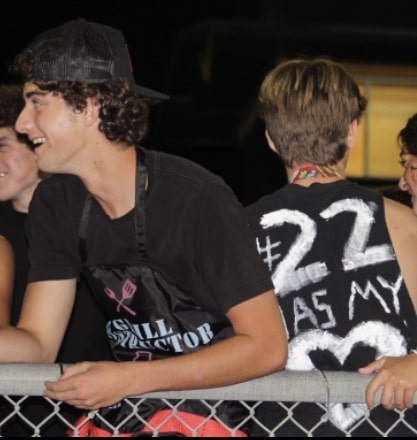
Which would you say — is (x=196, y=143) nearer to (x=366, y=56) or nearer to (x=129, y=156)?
(x=366, y=56)

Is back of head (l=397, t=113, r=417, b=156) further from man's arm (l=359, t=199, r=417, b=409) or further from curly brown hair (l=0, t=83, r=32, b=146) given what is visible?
curly brown hair (l=0, t=83, r=32, b=146)

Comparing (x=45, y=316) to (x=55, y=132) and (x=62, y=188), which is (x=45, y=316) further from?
(x=55, y=132)

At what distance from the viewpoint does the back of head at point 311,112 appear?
11.5ft

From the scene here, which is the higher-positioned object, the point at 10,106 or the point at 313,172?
the point at 313,172

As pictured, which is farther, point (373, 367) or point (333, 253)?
point (333, 253)

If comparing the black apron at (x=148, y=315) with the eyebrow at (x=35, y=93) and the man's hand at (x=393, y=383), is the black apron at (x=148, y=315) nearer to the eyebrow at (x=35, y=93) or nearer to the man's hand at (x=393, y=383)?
the eyebrow at (x=35, y=93)

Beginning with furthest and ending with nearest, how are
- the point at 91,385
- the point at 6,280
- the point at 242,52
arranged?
1. the point at 242,52
2. the point at 6,280
3. the point at 91,385

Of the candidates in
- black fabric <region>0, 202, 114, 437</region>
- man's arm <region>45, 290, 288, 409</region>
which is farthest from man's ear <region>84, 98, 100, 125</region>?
black fabric <region>0, 202, 114, 437</region>

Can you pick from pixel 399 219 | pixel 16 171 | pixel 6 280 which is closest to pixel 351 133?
pixel 399 219

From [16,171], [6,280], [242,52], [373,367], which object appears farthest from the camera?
[242,52]

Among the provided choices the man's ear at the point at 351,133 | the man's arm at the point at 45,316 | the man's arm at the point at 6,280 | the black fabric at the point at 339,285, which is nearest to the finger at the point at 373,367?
the black fabric at the point at 339,285

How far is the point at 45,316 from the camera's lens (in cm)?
345

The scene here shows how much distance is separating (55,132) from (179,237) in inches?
20.6

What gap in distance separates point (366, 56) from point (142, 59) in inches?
335
